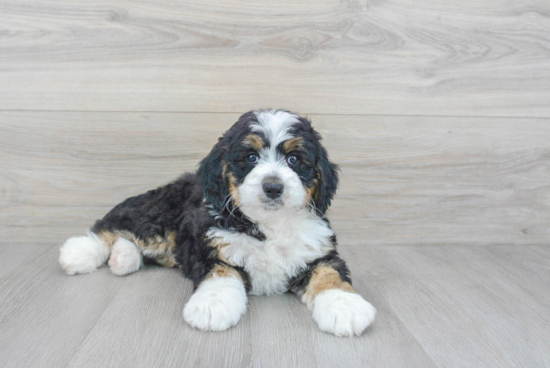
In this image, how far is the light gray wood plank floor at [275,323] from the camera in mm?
1515

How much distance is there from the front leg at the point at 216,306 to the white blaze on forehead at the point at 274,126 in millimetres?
602

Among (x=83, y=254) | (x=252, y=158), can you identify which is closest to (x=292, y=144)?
(x=252, y=158)

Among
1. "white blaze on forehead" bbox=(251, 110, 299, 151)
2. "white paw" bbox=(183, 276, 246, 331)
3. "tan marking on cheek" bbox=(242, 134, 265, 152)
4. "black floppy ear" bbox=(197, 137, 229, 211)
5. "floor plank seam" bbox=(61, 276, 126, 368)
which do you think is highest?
"white blaze on forehead" bbox=(251, 110, 299, 151)

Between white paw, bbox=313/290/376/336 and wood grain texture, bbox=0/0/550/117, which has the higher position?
wood grain texture, bbox=0/0/550/117

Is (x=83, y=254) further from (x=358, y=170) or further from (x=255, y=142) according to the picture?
(x=358, y=170)

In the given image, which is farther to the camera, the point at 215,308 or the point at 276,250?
the point at 276,250

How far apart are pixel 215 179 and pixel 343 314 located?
792 millimetres

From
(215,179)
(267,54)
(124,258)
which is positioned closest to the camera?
(215,179)

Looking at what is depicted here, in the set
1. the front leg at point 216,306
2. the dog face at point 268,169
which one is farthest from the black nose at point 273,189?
the front leg at point 216,306

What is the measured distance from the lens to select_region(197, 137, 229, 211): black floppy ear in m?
1.96

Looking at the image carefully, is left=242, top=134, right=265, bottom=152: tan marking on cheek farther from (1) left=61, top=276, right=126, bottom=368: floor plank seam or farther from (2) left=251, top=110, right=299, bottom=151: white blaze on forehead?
(1) left=61, top=276, right=126, bottom=368: floor plank seam

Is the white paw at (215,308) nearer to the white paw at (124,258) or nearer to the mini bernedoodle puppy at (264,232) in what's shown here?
the mini bernedoodle puppy at (264,232)

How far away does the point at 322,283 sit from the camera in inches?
73.5

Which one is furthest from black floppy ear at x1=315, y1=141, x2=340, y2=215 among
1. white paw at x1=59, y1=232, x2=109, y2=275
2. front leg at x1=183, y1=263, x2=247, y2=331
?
white paw at x1=59, y1=232, x2=109, y2=275
